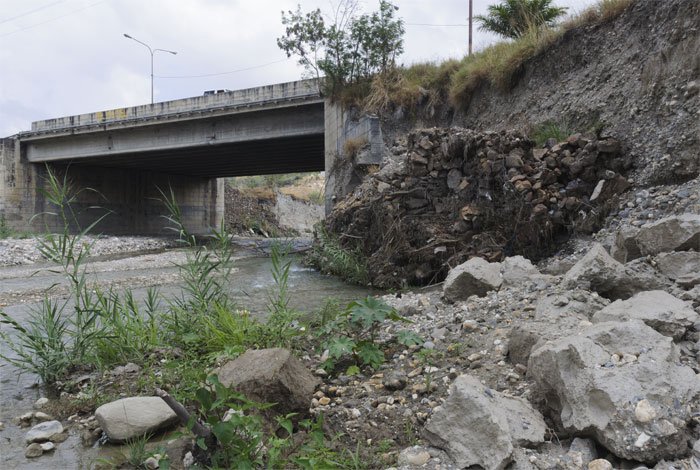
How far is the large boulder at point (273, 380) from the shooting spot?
2.81 m

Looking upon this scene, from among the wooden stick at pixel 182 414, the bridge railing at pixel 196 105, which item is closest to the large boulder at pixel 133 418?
the wooden stick at pixel 182 414

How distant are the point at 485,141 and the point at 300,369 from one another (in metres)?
6.46

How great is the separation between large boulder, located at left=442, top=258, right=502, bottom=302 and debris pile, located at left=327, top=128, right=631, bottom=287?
9.04 feet

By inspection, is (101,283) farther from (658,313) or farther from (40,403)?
(658,313)

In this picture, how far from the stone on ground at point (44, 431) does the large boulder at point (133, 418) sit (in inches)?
10.4

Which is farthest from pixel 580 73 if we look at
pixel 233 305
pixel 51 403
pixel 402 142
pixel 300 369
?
pixel 51 403

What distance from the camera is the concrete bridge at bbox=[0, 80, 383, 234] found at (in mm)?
19031

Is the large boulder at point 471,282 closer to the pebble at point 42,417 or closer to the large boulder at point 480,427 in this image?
the large boulder at point 480,427

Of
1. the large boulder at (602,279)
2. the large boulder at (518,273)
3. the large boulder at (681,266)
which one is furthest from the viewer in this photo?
the large boulder at (518,273)

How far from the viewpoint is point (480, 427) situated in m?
2.28

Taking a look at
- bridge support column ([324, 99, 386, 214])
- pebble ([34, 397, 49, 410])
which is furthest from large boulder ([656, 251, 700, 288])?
bridge support column ([324, 99, 386, 214])

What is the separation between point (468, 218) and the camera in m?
8.34

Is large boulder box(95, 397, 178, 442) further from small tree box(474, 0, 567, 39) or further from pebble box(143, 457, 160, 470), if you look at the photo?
small tree box(474, 0, 567, 39)

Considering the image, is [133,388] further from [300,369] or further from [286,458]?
[286,458]
